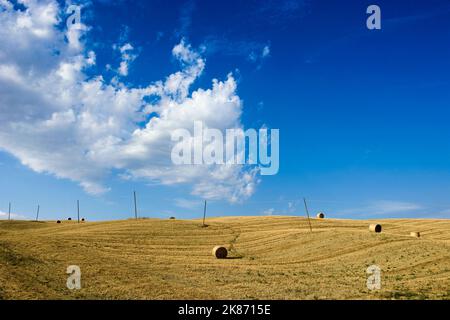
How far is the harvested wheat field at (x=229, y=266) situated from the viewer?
2264 cm

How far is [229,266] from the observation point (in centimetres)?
3431

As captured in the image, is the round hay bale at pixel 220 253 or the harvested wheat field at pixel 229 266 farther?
the round hay bale at pixel 220 253

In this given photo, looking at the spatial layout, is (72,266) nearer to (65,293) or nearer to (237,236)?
(65,293)

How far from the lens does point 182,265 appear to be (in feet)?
112

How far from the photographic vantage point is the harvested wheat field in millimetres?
22641

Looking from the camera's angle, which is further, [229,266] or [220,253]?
[220,253]

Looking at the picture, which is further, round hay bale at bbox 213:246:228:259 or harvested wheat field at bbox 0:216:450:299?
round hay bale at bbox 213:246:228:259

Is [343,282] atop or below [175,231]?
below

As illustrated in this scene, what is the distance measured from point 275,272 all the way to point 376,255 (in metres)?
11.4

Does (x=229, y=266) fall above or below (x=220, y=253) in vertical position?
below
